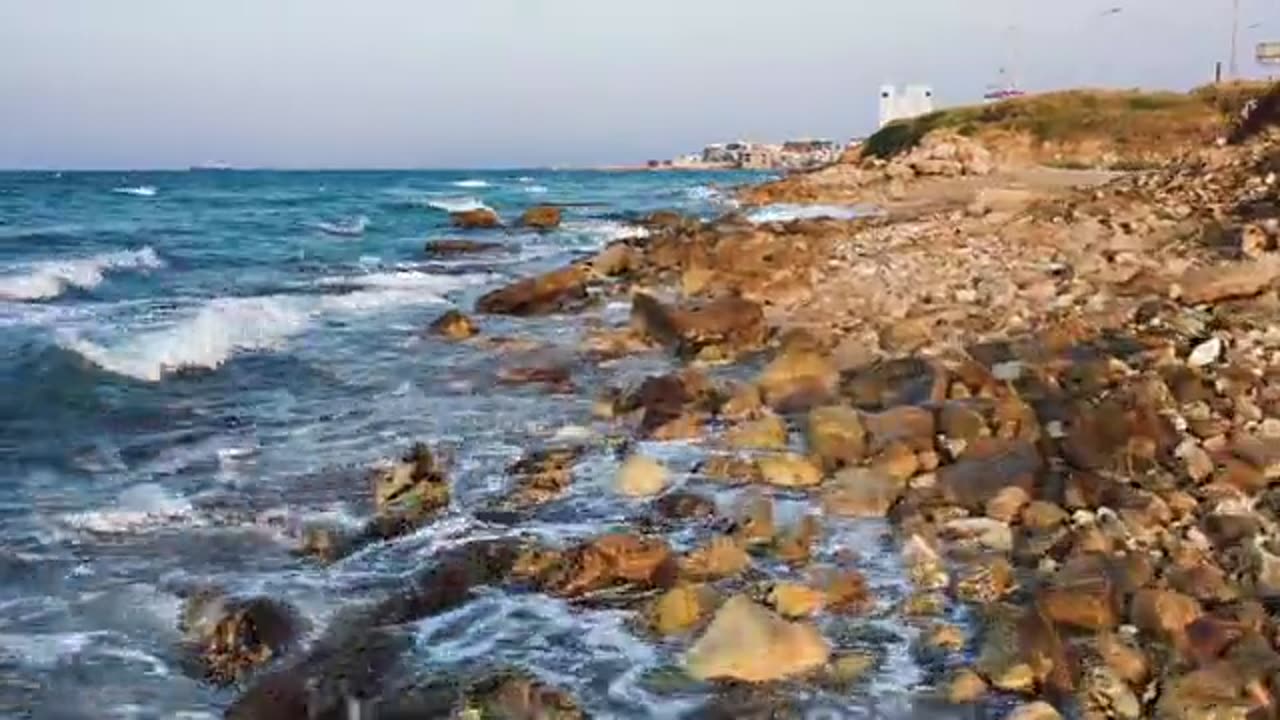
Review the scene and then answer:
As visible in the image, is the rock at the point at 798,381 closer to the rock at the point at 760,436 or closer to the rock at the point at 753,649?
the rock at the point at 760,436

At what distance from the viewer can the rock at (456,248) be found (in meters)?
27.9

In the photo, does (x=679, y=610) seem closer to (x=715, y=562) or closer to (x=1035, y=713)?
(x=715, y=562)

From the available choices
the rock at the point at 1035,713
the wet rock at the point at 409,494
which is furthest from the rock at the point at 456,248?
the rock at the point at 1035,713

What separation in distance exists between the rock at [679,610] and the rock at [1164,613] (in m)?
1.77

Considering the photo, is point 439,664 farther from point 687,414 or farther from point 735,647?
point 687,414

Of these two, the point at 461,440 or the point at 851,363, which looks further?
the point at 851,363

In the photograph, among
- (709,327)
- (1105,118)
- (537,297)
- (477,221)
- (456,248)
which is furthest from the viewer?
(1105,118)

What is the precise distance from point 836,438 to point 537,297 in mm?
9304

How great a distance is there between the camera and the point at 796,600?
18.0ft

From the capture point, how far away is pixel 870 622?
5.36m

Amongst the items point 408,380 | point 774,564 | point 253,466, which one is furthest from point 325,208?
point 774,564

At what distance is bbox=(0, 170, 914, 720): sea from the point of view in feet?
16.9

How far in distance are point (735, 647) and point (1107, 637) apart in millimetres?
1478

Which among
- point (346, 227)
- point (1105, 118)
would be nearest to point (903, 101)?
point (1105, 118)
